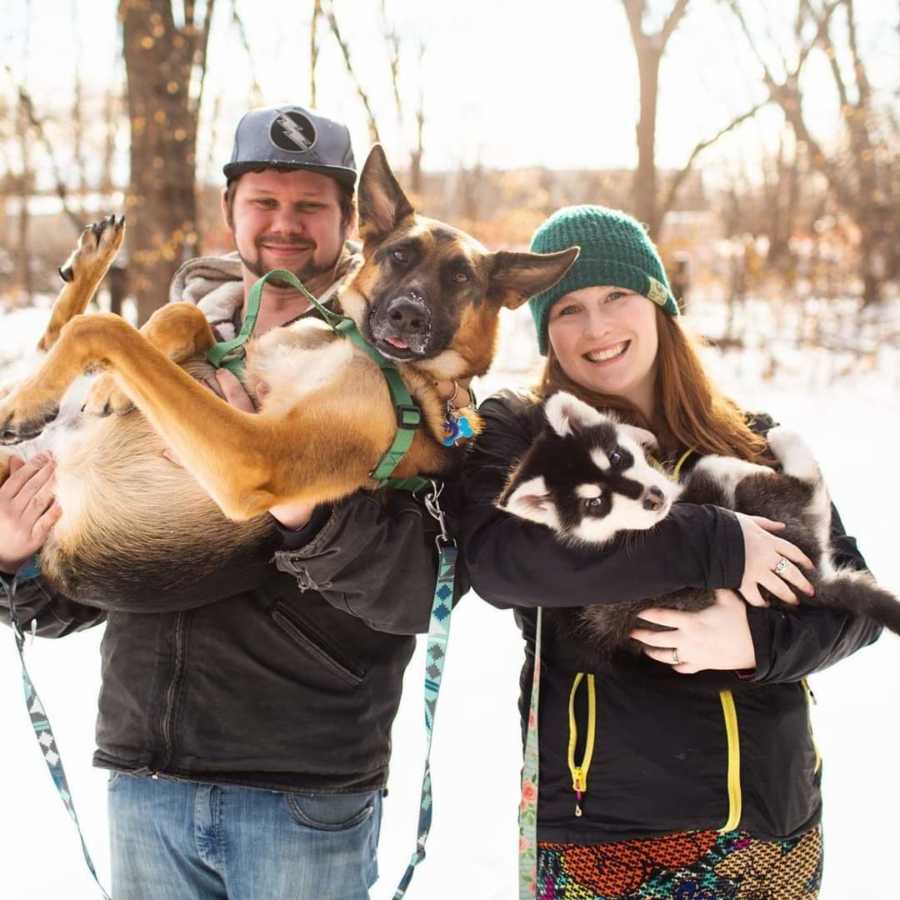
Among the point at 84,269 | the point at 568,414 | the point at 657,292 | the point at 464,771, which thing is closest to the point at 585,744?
the point at 568,414

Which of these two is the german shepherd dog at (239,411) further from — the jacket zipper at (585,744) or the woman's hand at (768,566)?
the woman's hand at (768,566)

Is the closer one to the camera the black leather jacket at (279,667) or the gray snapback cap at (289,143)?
the black leather jacket at (279,667)

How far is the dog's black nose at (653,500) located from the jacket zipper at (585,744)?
1.39 ft

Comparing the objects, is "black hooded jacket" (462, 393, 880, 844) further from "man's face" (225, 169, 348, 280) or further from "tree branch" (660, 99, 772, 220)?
"tree branch" (660, 99, 772, 220)

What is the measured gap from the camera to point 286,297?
8.00 feet

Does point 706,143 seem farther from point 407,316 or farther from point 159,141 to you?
point 407,316

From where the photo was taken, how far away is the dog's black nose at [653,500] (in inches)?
78.5

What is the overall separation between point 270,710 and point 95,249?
147 centimetres

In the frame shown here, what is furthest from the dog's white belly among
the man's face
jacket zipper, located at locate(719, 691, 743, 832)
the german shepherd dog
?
jacket zipper, located at locate(719, 691, 743, 832)

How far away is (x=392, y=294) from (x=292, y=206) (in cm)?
40

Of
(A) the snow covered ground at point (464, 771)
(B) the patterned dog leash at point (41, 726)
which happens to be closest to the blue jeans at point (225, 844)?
(B) the patterned dog leash at point (41, 726)

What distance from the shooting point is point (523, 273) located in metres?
2.36

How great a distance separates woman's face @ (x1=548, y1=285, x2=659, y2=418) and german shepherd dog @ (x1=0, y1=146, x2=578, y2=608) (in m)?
0.12

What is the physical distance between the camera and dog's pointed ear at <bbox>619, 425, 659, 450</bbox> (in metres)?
2.31
